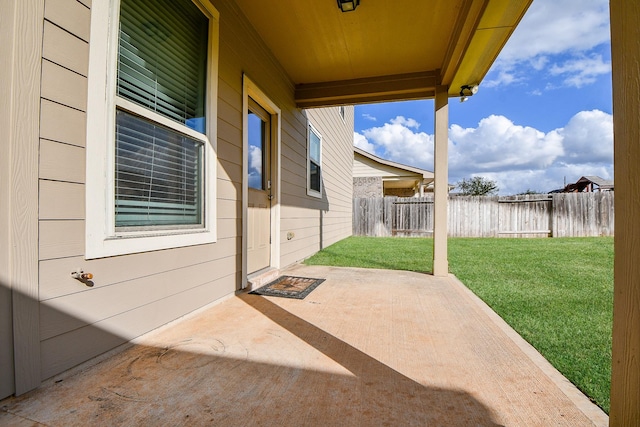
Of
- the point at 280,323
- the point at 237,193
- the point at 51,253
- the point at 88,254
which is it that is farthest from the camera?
the point at 237,193

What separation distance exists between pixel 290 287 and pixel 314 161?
10.3ft

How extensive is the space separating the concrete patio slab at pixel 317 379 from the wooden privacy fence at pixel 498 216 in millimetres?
8182

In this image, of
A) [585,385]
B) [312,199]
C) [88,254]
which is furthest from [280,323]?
[312,199]

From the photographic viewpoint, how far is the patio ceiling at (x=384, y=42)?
2678mm

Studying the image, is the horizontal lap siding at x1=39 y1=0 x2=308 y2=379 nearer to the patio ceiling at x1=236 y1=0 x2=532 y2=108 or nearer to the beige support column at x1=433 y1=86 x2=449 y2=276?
the patio ceiling at x1=236 y1=0 x2=532 y2=108

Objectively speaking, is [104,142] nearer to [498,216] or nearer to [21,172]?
[21,172]

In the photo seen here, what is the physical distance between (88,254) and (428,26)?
136 inches

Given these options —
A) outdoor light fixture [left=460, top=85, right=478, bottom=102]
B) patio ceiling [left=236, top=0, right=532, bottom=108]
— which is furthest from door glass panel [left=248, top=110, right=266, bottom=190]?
outdoor light fixture [left=460, top=85, right=478, bottom=102]

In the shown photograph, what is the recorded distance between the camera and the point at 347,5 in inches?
103

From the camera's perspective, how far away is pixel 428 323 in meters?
2.24

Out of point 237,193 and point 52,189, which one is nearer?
point 52,189

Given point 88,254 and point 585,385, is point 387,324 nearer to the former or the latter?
point 585,385

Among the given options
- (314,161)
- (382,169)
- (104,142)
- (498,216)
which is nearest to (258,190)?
(104,142)

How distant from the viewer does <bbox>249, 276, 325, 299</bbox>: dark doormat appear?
2.98m
